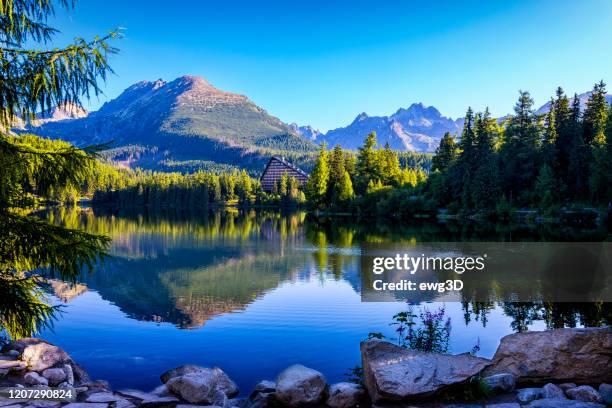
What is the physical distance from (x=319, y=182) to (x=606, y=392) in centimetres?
8259

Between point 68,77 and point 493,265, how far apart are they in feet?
90.1

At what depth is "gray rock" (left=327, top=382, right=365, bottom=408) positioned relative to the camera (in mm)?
8320

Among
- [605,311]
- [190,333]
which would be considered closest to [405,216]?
[605,311]

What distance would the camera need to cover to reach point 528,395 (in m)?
8.00

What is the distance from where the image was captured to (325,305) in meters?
19.4

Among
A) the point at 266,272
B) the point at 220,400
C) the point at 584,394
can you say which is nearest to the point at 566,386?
the point at 584,394

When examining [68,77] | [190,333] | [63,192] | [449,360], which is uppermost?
[68,77]

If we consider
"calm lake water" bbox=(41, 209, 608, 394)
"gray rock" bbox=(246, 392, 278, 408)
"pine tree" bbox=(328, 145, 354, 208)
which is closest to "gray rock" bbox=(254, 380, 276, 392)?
"gray rock" bbox=(246, 392, 278, 408)

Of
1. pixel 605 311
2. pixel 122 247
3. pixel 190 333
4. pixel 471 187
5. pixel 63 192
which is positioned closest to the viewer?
pixel 63 192

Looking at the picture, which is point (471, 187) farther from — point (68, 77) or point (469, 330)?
point (68, 77)

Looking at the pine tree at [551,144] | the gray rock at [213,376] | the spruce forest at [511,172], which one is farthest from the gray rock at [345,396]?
the pine tree at [551,144]

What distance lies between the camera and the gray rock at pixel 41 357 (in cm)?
909

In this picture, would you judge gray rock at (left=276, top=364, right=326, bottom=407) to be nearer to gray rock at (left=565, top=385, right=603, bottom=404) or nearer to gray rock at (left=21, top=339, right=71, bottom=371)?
gray rock at (left=565, top=385, right=603, bottom=404)

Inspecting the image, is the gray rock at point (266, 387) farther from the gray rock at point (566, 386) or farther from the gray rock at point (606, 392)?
the gray rock at point (606, 392)
